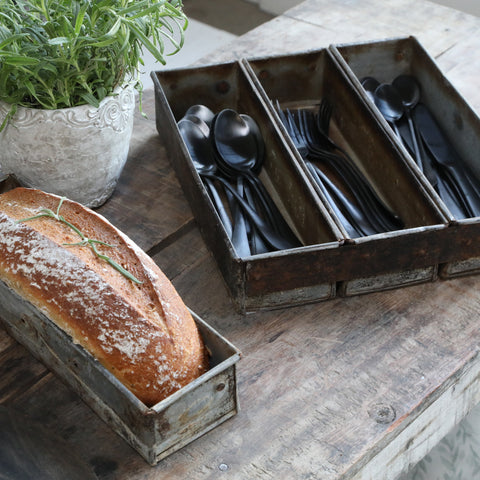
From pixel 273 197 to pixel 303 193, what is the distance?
15cm

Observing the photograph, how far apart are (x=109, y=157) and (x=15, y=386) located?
0.39 metres

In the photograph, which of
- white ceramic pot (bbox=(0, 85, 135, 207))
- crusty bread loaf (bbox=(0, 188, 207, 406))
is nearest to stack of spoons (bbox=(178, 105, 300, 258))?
→ white ceramic pot (bbox=(0, 85, 135, 207))

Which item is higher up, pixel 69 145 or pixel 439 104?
pixel 69 145

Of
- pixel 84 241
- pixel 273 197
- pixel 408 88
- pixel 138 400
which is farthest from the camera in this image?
pixel 408 88

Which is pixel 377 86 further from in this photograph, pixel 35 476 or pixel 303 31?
pixel 35 476

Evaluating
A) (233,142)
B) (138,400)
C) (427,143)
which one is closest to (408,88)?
(427,143)

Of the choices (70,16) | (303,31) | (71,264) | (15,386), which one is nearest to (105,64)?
(70,16)

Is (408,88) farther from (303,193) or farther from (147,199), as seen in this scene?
(147,199)

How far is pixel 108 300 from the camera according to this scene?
806 millimetres

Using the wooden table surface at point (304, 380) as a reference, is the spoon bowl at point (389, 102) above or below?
above

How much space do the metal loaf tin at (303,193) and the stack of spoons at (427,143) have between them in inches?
3.7

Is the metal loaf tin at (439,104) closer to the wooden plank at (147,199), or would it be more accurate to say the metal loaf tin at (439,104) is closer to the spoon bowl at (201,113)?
the spoon bowl at (201,113)

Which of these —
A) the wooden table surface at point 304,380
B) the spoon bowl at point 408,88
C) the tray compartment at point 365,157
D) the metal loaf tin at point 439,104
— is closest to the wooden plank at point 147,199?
the wooden table surface at point 304,380

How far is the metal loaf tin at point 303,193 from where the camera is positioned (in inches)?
37.8
